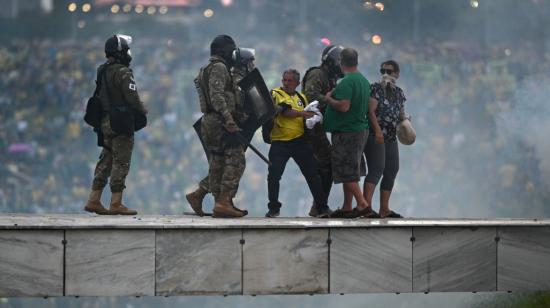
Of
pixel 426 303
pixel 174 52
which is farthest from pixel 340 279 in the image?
pixel 174 52

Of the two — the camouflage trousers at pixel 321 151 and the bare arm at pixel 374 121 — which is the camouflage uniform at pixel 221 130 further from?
the bare arm at pixel 374 121

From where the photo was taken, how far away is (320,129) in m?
12.7

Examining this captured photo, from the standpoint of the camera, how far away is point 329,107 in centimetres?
1215

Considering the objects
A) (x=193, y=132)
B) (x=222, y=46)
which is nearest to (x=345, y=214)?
(x=222, y=46)

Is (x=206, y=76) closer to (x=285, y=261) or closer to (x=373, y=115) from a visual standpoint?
(x=373, y=115)

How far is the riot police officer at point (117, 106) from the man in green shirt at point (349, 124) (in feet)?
5.99

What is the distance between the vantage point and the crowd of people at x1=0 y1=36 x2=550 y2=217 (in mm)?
27875

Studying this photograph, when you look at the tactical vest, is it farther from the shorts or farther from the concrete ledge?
the concrete ledge

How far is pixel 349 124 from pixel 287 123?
703mm

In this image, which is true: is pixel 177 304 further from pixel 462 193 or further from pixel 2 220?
pixel 2 220

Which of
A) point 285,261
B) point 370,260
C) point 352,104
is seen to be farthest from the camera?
point 352,104

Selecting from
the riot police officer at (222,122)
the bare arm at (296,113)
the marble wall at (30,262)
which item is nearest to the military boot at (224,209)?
the riot police officer at (222,122)

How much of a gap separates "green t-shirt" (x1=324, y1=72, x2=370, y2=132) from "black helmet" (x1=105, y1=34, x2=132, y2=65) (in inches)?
77.2

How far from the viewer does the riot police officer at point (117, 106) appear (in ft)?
40.8
